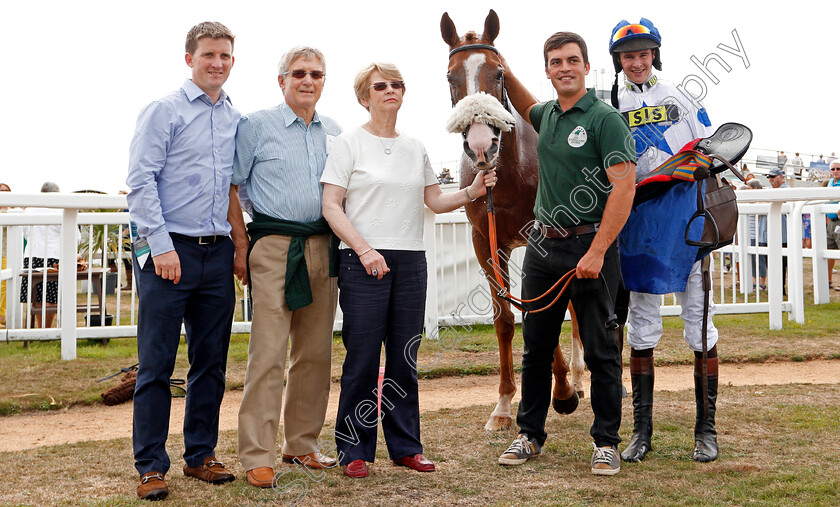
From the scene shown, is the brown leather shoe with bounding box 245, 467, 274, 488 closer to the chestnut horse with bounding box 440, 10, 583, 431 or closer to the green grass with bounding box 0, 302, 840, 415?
the chestnut horse with bounding box 440, 10, 583, 431

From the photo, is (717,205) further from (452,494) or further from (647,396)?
(452,494)

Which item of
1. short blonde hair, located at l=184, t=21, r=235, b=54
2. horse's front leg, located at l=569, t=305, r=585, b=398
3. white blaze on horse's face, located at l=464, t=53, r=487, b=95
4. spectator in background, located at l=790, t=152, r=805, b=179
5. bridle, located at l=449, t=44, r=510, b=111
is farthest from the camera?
spectator in background, located at l=790, t=152, r=805, b=179

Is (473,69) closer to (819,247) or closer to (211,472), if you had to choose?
(211,472)

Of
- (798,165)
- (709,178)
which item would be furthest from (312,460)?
(798,165)

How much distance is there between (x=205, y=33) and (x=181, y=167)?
2.07 ft

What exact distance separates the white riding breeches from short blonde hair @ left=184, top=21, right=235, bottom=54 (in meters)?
2.46

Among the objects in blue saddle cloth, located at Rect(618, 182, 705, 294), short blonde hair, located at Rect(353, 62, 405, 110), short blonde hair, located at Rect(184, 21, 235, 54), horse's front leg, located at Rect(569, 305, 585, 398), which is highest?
short blonde hair, located at Rect(184, 21, 235, 54)

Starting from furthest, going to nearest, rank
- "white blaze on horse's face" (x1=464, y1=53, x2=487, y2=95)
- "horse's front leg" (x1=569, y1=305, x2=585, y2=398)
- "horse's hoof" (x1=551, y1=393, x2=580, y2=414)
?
"horse's front leg" (x1=569, y1=305, x2=585, y2=398)
"horse's hoof" (x1=551, y1=393, x2=580, y2=414)
"white blaze on horse's face" (x1=464, y1=53, x2=487, y2=95)

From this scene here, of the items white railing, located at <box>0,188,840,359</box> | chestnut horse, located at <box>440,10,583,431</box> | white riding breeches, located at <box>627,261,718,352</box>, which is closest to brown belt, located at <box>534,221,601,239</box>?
white riding breeches, located at <box>627,261,718,352</box>

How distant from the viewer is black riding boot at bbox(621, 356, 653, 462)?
136 inches

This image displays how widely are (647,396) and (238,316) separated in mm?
6142

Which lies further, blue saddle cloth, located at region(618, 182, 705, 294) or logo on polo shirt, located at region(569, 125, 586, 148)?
blue saddle cloth, located at region(618, 182, 705, 294)

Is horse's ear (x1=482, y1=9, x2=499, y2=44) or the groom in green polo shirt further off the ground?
horse's ear (x1=482, y1=9, x2=499, y2=44)

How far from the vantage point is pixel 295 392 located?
3359 mm
